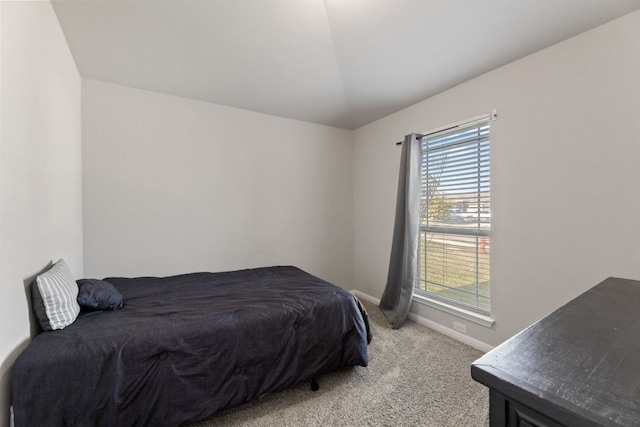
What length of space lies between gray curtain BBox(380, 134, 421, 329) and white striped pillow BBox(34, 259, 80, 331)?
2555 mm

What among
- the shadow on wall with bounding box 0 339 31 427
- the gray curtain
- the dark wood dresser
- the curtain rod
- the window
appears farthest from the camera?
the gray curtain

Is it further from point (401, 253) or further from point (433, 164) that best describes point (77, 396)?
A: point (433, 164)

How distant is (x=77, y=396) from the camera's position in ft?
3.85

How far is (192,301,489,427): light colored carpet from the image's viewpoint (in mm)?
1551

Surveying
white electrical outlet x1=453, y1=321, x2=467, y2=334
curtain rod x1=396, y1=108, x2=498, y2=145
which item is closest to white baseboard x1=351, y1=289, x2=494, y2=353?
white electrical outlet x1=453, y1=321, x2=467, y2=334

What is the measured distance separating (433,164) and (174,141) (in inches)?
105

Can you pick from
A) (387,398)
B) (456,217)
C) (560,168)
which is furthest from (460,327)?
(560,168)

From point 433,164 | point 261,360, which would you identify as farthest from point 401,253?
point 261,360

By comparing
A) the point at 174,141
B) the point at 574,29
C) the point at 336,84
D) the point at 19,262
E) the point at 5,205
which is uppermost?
the point at 336,84

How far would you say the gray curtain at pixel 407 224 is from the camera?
2.80m

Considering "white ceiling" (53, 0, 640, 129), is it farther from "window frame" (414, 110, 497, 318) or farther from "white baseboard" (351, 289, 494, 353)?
"white baseboard" (351, 289, 494, 353)

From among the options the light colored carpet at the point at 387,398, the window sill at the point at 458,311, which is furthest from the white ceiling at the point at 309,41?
the light colored carpet at the point at 387,398

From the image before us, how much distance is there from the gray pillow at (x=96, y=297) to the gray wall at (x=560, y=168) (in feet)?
9.00

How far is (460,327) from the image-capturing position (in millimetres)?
2475
